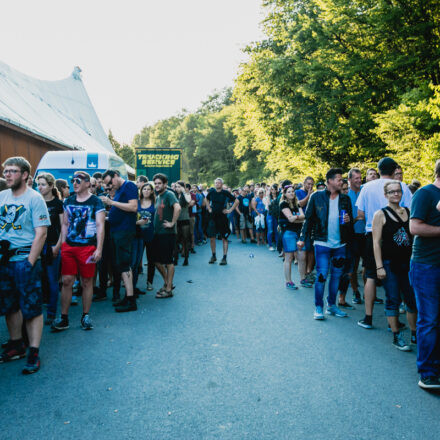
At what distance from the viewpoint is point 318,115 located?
23062mm

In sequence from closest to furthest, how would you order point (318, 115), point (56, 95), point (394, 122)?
1. point (394, 122)
2. point (318, 115)
3. point (56, 95)

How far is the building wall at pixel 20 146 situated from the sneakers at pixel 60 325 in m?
11.7

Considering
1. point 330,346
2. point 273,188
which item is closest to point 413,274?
point 330,346

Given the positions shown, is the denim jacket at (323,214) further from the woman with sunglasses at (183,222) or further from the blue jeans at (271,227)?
the blue jeans at (271,227)

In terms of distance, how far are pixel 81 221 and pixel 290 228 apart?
14.1ft

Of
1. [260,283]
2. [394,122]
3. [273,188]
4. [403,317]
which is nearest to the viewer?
[403,317]

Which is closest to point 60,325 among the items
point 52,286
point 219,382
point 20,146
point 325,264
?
point 52,286

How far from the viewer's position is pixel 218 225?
455 inches

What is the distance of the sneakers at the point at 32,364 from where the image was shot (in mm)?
4200

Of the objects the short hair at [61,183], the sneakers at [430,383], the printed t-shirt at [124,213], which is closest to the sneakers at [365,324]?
the sneakers at [430,383]

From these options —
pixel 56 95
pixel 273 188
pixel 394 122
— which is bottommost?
pixel 273 188

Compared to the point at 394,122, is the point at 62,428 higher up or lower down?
lower down

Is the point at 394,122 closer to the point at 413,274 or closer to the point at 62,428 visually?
the point at 413,274

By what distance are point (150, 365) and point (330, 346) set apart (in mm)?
2015
